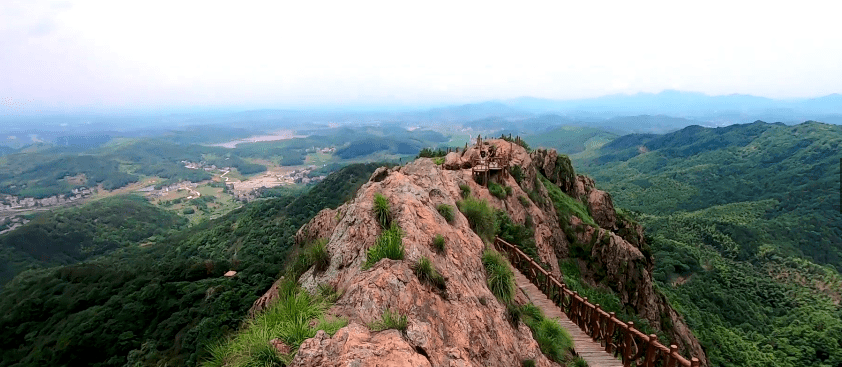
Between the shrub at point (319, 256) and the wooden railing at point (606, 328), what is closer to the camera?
the shrub at point (319, 256)

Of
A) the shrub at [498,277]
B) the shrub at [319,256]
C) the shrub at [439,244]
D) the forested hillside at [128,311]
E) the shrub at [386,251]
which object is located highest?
the shrub at [386,251]

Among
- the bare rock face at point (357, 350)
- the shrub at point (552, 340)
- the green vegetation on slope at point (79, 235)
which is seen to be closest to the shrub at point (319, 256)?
the bare rock face at point (357, 350)

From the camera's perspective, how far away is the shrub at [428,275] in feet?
23.1

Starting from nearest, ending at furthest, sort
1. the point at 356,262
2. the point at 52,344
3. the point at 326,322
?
the point at 326,322, the point at 356,262, the point at 52,344

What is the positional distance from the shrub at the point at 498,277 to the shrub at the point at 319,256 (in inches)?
148

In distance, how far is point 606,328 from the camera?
38.8 ft

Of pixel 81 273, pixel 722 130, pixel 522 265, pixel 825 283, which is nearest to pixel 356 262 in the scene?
pixel 522 265

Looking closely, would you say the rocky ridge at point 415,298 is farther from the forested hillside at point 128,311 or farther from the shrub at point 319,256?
the forested hillside at point 128,311

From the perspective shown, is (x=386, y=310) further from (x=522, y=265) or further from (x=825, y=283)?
(x=825, y=283)

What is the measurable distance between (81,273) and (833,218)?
424 feet

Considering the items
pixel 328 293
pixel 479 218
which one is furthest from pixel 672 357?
pixel 328 293

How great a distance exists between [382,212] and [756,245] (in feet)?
282

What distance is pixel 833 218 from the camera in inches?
3241

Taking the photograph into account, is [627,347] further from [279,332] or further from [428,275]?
[279,332]
